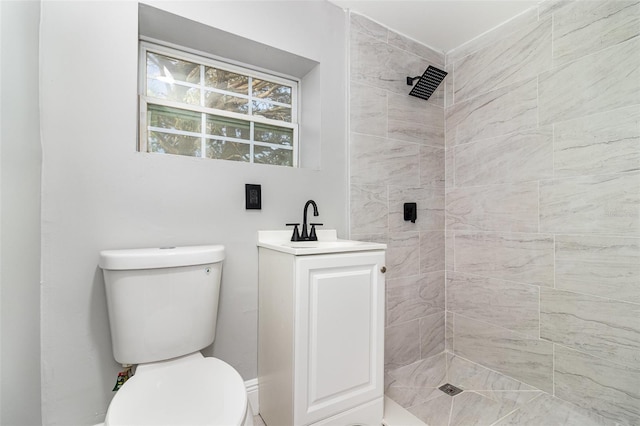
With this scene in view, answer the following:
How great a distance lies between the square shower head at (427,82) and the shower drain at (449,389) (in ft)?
5.88

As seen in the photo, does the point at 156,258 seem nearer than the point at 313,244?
Yes

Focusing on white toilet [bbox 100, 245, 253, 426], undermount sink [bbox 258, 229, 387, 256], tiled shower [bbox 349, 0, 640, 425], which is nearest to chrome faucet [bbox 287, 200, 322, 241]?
undermount sink [bbox 258, 229, 387, 256]

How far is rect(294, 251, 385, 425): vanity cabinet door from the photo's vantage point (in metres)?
1.12

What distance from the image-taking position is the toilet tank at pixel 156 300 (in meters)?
1.03

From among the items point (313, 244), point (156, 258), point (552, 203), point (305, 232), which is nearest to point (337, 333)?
point (313, 244)

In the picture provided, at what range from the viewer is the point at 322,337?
116cm

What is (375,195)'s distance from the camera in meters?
1.79

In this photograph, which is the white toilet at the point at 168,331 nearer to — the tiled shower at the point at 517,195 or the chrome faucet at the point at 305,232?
the chrome faucet at the point at 305,232

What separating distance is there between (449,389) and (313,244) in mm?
1159

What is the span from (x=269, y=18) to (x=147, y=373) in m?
1.62

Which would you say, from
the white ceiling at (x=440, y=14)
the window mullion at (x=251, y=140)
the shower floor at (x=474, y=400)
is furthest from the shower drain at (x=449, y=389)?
the white ceiling at (x=440, y=14)

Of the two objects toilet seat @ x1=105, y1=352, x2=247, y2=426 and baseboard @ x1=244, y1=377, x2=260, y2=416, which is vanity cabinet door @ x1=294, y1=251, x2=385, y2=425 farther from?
baseboard @ x1=244, y1=377, x2=260, y2=416

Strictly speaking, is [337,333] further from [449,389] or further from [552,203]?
[552,203]

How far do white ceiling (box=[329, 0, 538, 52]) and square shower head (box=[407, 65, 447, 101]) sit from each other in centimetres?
28
